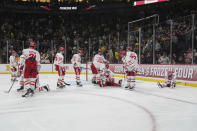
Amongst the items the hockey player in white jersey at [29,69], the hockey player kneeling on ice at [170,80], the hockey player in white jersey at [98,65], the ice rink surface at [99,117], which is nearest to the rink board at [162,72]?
the hockey player kneeling on ice at [170,80]

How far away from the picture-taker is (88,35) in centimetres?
2189

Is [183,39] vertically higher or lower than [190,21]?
lower

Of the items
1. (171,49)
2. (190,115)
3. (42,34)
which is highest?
(42,34)

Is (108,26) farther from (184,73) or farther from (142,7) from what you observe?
(184,73)

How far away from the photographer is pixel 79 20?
79.9 ft

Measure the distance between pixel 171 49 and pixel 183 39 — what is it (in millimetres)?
650

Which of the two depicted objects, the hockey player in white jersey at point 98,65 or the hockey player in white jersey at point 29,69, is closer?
the hockey player in white jersey at point 29,69

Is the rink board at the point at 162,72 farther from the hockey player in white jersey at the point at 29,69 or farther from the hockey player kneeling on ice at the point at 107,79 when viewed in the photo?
the hockey player in white jersey at the point at 29,69

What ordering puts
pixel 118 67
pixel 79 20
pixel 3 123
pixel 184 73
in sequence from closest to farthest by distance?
pixel 3 123 → pixel 184 73 → pixel 118 67 → pixel 79 20

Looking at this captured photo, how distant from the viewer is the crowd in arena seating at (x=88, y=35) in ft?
29.4

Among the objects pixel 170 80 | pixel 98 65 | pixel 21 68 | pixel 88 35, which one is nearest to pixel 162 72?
pixel 170 80

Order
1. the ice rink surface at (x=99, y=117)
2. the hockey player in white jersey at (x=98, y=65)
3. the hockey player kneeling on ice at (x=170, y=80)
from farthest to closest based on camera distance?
the hockey player in white jersey at (x=98, y=65) < the hockey player kneeling on ice at (x=170, y=80) < the ice rink surface at (x=99, y=117)

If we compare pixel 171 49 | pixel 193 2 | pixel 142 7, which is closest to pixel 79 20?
pixel 142 7

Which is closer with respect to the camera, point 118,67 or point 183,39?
point 183,39
